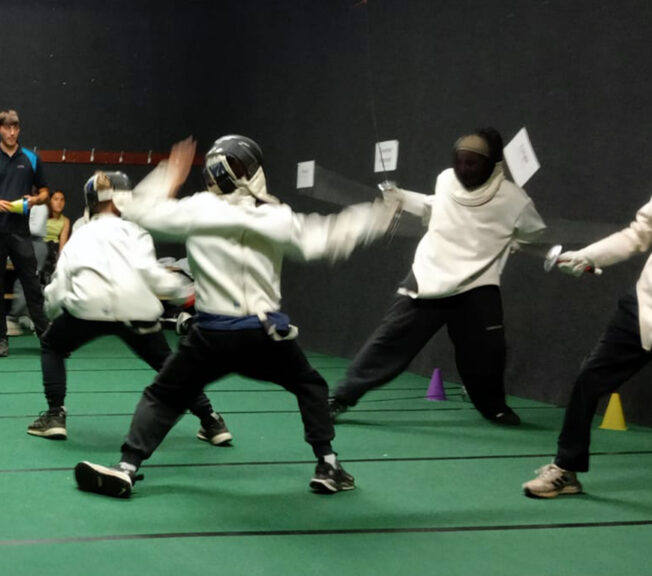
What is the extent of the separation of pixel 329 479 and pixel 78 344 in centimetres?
127

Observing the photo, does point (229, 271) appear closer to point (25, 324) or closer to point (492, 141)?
point (492, 141)

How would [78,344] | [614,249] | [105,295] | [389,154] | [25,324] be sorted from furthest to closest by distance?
[25,324], [389,154], [78,344], [105,295], [614,249]

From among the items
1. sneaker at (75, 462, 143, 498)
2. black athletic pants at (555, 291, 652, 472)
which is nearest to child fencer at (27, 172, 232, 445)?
sneaker at (75, 462, 143, 498)

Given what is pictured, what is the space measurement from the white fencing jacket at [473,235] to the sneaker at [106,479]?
191 centimetres

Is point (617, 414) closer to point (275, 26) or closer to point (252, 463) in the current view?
point (252, 463)

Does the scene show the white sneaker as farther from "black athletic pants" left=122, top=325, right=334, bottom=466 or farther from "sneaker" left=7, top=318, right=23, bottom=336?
"black athletic pants" left=122, top=325, right=334, bottom=466

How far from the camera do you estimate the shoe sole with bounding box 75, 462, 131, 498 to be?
9.96ft

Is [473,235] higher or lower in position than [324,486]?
higher

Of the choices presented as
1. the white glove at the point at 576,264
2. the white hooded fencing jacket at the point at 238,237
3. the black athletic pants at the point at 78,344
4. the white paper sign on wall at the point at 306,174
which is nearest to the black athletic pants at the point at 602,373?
the white glove at the point at 576,264

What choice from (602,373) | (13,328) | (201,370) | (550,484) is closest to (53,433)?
(201,370)

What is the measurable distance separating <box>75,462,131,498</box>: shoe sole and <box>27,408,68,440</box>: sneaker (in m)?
0.90

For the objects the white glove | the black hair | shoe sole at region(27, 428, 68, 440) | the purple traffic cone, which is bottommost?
the purple traffic cone

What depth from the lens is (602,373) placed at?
3.13m

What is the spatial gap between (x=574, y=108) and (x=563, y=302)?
987 mm
